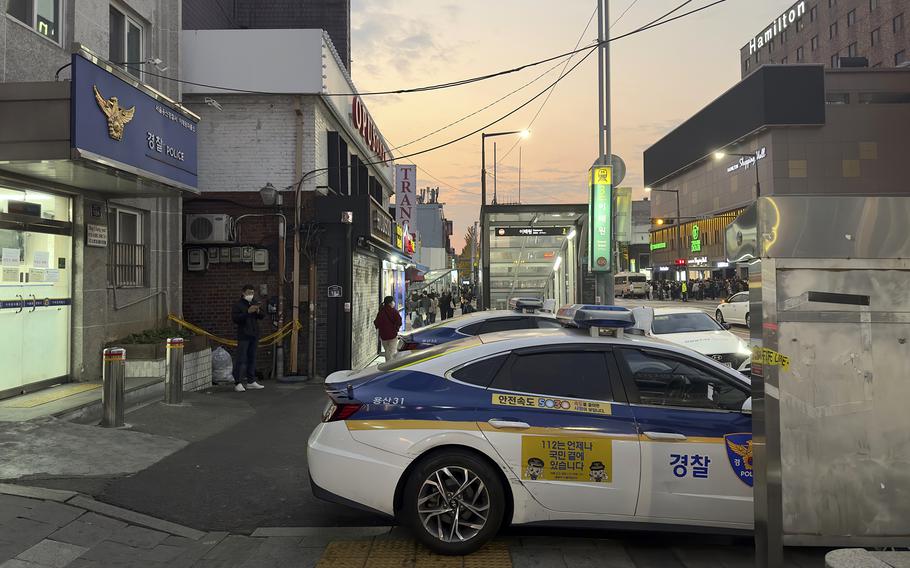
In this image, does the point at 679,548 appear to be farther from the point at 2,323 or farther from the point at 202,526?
the point at 2,323

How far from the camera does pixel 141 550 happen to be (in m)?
4.31

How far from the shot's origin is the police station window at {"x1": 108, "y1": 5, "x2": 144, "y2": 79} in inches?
402

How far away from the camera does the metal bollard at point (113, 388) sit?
7320 mm

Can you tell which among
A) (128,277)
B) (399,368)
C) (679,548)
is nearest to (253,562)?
(399,368)

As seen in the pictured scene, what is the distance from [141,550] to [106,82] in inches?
232

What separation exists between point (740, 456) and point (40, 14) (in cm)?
958

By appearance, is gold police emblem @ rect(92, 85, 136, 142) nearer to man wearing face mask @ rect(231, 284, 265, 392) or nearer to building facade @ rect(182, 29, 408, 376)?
man wearing face mask @ rect(231, 284, 265, 392)

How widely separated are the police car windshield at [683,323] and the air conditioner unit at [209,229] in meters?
8.85

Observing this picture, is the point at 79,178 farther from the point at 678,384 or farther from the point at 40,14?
the point at 678,384

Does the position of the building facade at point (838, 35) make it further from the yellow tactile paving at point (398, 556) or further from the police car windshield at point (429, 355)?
the yellow tactile paving at point (398, 556)

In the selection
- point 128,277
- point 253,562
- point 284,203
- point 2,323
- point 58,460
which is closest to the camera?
point 253,562

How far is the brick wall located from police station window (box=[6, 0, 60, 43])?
7.04 m

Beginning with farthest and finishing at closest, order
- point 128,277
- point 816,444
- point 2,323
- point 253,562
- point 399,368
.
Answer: point 128,277 → point 2,323 → point 399,368 → point 253,562 → point 816,444

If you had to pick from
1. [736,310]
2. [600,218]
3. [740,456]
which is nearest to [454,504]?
[740,456]
